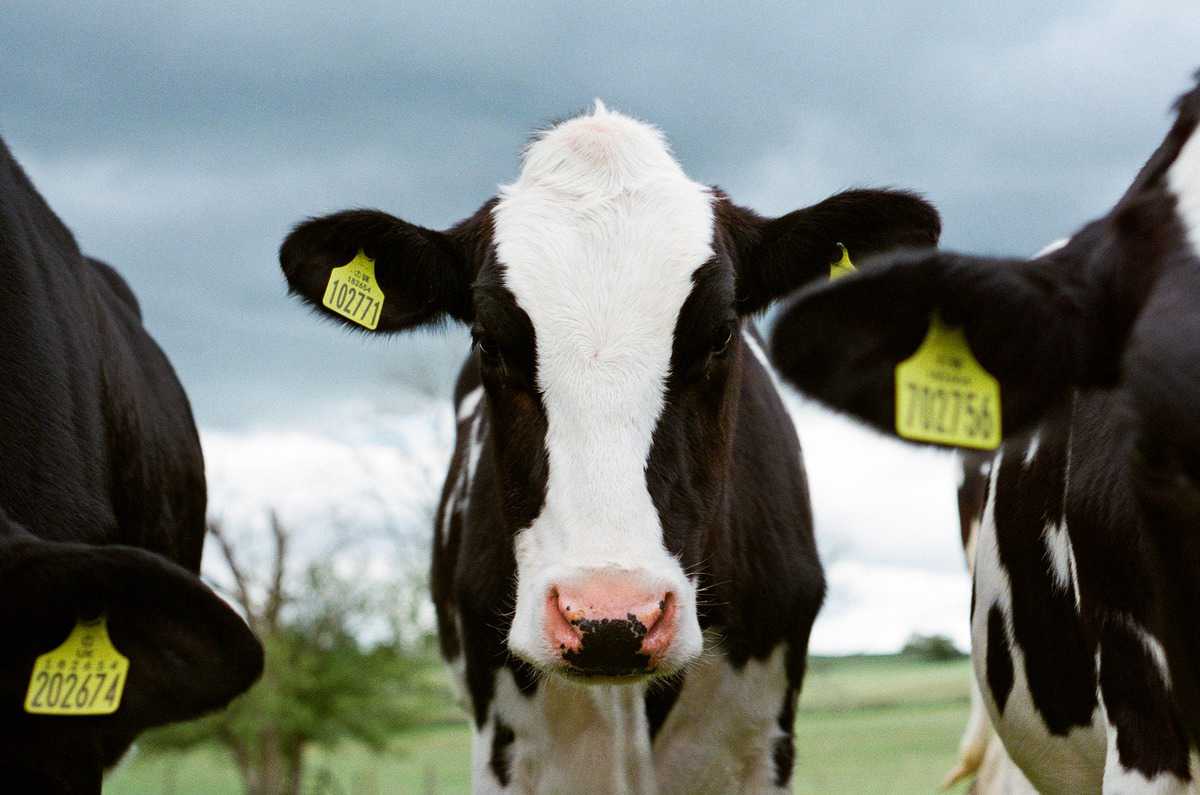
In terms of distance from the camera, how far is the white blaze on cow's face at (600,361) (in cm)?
434

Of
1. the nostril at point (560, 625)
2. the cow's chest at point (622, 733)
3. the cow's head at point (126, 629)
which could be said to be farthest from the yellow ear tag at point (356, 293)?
the cow's head at point (126, 629)

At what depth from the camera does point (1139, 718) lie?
14.1 feet

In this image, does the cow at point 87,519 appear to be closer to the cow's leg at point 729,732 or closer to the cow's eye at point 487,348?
the cow's eye at point 487,348

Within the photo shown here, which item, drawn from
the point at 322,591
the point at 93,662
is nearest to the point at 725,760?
the point at 93,662

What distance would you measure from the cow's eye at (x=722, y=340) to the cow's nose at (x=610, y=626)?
3.25 feet

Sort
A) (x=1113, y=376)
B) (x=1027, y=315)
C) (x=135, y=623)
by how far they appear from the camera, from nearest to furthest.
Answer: (x=1027, y=315), (x=1113, y=376), (x=135, y=623)

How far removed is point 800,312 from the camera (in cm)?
336

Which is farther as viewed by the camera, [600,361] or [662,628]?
[600,361]

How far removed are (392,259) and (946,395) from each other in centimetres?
257

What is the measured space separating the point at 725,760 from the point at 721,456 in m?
1.44

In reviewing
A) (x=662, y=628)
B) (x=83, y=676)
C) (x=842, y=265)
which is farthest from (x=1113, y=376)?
(x=83, y=676)

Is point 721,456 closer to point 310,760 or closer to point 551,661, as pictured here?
point 551,661

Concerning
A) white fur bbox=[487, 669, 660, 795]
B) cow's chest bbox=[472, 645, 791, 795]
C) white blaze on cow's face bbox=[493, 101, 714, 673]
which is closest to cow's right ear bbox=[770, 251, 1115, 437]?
white blaze on cow's face bbox=[493, 101, 714, 673]

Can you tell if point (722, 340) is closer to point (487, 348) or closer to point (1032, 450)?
point (487, 348)
